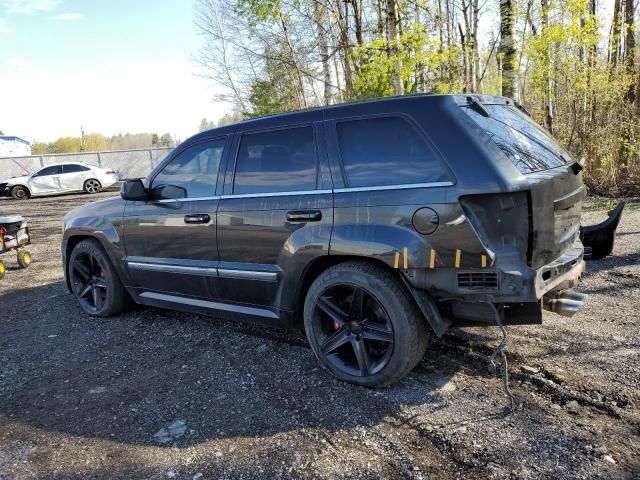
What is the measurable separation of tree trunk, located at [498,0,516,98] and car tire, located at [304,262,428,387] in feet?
25.7

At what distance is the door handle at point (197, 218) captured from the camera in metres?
3.91

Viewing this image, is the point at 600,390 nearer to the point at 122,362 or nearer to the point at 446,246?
the point at 446,246

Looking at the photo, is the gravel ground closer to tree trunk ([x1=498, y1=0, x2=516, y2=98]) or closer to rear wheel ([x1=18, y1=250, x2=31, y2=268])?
rear wheel ([x1=18, y1=250, x2=31, y2=268])

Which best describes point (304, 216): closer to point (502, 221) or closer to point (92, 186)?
point (502, 221)

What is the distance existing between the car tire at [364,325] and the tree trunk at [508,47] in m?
7.82

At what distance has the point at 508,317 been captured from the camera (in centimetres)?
295

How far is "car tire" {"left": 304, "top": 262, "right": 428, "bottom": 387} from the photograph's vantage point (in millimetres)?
3014

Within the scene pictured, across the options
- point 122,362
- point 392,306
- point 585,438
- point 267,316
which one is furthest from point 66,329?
point 585,438

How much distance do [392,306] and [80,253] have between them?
12.2ft

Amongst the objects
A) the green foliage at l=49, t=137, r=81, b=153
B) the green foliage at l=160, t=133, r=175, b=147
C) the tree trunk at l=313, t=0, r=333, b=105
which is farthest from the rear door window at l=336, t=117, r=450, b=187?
the green foliage at l=49, t=137, r=81, b=153

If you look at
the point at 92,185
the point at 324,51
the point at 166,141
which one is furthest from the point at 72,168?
the point at 166,141

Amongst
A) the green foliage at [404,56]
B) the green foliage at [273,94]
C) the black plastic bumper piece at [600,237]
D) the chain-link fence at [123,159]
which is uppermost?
the green foliage at [273,94]

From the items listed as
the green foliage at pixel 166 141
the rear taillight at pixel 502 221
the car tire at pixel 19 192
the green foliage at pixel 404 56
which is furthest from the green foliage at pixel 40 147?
the rear taillight at pixel 502 221

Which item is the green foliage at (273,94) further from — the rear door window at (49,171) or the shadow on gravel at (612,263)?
the shadow on gravel at (612,263)
